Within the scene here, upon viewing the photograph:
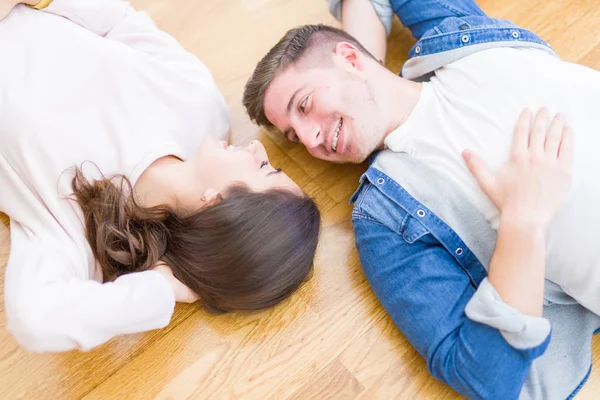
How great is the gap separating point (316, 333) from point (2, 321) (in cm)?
62

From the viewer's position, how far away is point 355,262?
114cm

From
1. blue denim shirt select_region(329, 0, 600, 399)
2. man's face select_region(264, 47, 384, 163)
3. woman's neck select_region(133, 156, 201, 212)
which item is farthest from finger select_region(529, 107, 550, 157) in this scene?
woman's neck select_region(133, 156, 201, 212)

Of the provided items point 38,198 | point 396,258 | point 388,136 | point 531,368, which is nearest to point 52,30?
point 38,198

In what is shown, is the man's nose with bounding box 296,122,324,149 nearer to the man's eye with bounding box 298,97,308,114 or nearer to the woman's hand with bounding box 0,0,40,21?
the man's eye with bounding box 298,97,308,114

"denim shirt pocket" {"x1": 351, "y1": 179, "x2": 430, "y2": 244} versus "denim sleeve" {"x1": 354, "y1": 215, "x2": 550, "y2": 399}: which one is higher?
"denim shirt pocket" {"x1": 351, "y1": 179, "x2": 430, "y2": 244}

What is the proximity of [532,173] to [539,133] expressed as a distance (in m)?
0.08

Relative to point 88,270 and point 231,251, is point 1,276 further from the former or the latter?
point 231,251

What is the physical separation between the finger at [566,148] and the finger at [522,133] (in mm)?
58

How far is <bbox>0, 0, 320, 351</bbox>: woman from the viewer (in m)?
0.90

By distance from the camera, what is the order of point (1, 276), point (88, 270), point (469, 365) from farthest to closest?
point (1, 276)
point (88, 270)
point (469, 365)

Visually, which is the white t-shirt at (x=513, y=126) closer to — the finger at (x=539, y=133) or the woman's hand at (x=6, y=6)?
the finger at (x=539, y=133)

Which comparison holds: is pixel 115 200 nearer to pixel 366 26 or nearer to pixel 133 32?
pixel 133 32

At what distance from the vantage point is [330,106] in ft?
3.43

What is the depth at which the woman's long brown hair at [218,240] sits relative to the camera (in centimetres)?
93
